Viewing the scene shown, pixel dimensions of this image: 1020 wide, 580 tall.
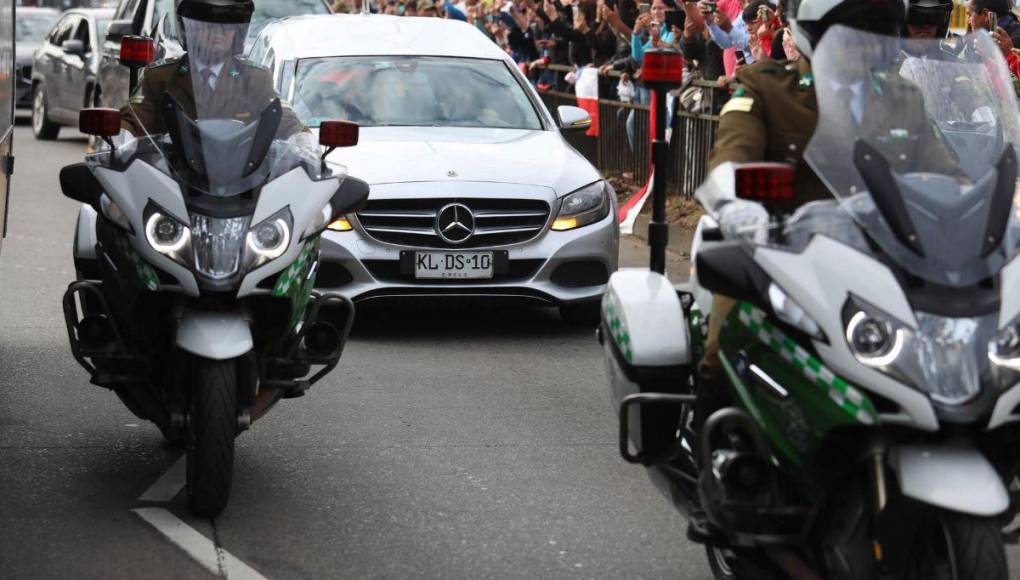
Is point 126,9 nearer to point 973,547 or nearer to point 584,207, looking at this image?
point 584,207

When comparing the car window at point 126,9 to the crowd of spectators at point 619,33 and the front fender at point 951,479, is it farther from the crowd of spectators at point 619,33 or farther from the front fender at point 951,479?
the front fender at point 951,479

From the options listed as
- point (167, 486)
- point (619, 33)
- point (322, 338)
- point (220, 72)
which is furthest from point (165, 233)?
point (619, 33)

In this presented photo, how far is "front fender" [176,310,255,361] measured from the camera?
568cm

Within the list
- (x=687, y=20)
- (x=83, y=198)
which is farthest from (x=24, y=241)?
(x=83, y=198)

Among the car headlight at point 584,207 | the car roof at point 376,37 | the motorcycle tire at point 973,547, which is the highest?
the motorcycle tire at point 973,547

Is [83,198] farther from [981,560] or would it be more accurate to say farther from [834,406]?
[981,560]

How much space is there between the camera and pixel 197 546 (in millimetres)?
5570

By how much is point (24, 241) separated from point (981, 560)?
10946 millimetres

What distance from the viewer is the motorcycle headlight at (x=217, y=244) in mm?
5859

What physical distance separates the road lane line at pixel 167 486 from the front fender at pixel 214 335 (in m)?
0.53

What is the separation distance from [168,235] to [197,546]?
1.07 metres

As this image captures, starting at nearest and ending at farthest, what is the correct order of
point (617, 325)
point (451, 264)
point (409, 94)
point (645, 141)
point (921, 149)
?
point (921, 149) → point (617, 325) → point (451, 264) → point (409, 94) → point (645, 141)

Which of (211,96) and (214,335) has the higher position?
(211,96)

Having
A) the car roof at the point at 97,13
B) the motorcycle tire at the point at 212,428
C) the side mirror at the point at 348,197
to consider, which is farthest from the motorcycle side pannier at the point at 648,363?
the car roof at the point at 97,13
